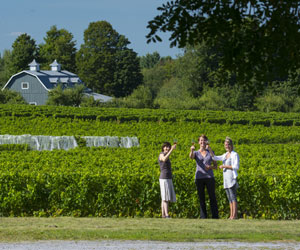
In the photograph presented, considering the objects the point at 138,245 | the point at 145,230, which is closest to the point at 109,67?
the point at 145,230

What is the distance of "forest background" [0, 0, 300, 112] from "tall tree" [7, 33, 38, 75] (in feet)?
0.51

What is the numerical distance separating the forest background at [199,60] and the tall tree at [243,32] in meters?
0.01

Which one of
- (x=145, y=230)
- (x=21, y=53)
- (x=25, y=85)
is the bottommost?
(x=145, y=230)

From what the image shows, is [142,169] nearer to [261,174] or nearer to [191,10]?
[261,174]

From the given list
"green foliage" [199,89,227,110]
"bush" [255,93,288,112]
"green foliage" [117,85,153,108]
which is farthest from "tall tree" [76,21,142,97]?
"bush" [255,93,288,112]

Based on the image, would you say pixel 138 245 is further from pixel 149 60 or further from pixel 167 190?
pixel 149 60

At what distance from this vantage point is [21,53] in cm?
9869

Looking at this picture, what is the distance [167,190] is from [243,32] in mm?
5539

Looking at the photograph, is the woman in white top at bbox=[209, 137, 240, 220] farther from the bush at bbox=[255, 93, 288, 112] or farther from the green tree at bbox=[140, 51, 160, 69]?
the green tree at bbox=[140, 51, 160, 69]

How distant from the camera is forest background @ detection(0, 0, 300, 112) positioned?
8852 mm

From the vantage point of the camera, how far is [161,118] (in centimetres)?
4516

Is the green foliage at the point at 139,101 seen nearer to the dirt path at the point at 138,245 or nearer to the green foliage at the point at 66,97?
the green foliage at the point at 66,97

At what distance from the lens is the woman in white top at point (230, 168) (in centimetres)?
Result: 1317

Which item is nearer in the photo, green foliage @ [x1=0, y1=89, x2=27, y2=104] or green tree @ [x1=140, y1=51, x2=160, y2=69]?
green foliage @ [x1=0, y1=89, x2=27, y2=104]
